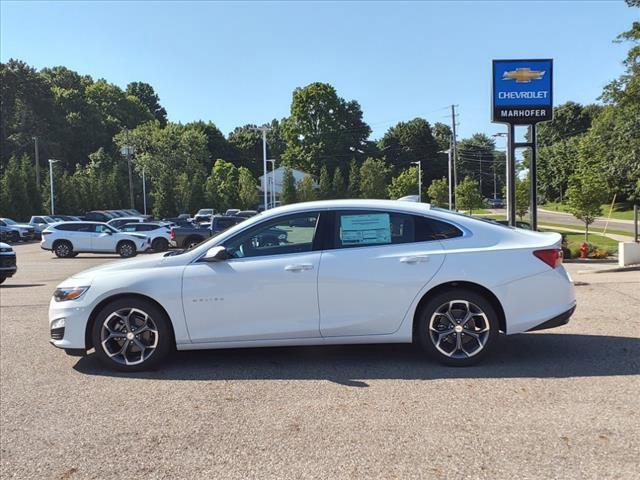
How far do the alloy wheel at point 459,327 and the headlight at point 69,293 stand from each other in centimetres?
333

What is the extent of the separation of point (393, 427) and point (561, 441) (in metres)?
1.11

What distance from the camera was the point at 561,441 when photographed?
390 cm

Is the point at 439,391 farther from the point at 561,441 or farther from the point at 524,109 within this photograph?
the point at 524,109

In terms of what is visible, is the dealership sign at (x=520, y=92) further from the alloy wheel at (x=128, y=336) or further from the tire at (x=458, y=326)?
the alloy wheel at (x=128, y=336)

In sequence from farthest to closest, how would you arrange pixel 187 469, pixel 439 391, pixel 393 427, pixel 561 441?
1. pixel 439 391
2. pixel 393 427
3. pixel 561 441
4. pixel 187 469

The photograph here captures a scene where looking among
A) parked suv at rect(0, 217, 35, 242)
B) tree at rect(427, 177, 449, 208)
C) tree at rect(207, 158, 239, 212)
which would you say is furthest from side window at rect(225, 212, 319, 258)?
tree at rect(207, 158, 239, 212)

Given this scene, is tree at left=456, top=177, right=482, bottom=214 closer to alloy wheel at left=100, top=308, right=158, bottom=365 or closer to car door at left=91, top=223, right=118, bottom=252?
car door at left=91, top=223, right=118, bottom=252

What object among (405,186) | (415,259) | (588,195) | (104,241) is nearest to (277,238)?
(415,259)

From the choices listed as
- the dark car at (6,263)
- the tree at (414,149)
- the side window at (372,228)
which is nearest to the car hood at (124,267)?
the side window at (372,228)

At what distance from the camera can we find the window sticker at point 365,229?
223 inches

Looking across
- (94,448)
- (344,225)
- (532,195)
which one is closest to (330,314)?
(344,225)

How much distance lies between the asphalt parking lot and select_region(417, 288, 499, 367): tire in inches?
5.8

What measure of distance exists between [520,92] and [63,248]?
20.1 meters

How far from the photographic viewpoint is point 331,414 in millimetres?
4465
